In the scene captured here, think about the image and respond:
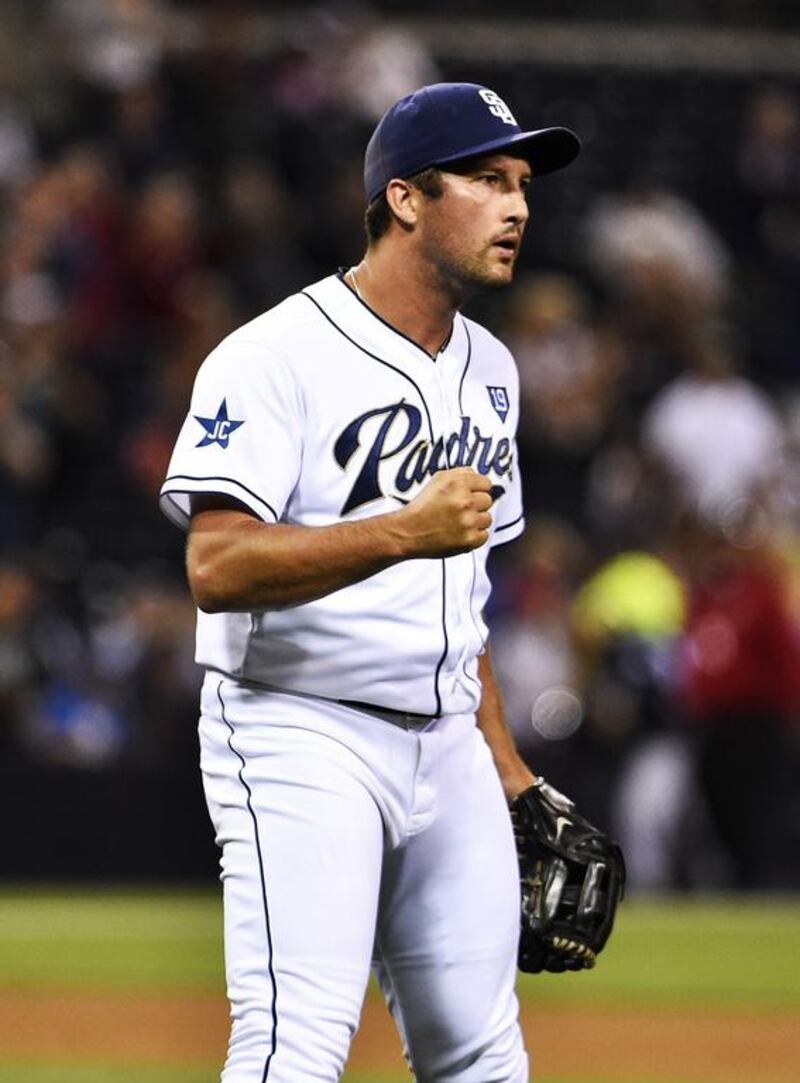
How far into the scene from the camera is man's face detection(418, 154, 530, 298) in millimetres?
4008

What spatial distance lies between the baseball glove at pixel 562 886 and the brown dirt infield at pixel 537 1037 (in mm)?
2539

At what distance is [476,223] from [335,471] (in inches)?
20.2

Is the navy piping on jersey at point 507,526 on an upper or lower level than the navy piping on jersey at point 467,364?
lower

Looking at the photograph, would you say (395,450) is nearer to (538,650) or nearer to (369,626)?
(369,626)

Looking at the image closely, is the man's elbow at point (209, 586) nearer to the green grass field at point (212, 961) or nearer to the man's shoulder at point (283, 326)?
the man's shoulder at point (283, 326)

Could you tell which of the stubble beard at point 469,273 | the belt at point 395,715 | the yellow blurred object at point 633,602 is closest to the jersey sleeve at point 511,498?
the stubble beard at point 469,273

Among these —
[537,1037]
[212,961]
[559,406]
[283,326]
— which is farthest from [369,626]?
[559,406]

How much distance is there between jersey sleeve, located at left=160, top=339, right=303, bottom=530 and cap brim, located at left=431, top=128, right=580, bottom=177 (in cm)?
50

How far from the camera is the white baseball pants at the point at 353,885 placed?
3.71 meters

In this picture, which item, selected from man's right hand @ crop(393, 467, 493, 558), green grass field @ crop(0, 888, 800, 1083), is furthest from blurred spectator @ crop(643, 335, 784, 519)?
man's right hand @ crop(393, 467, 493, 558)

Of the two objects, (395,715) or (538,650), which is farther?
(538,650)

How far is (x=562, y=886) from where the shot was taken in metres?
4.29

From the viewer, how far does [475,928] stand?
399 cm

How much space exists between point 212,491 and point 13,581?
7.32 meters
